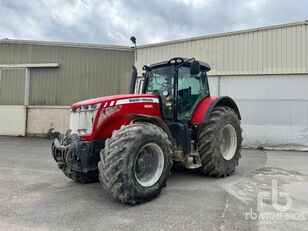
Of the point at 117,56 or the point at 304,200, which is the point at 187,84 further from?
the point at 117,56

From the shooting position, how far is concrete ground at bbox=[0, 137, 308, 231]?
3596 mm

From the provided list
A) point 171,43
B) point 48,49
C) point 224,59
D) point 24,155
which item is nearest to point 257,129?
point 224,59

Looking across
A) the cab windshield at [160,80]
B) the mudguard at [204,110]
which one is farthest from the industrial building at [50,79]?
the mudguard at [204,110]

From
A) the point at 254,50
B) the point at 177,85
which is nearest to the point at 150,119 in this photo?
the point at 177,85

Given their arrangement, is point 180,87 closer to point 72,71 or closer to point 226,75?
point 226,75

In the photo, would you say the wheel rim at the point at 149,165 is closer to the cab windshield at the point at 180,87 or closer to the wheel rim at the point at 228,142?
the cab windshield at the point at 180,87

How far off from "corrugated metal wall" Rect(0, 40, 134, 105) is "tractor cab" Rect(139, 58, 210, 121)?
949cm

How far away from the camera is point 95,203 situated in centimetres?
439

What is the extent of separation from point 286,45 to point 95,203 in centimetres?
1111

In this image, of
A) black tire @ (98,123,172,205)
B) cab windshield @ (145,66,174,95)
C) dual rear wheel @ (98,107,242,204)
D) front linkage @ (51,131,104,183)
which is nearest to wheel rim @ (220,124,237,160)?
dual rear wheel @ (98,107,242,204)

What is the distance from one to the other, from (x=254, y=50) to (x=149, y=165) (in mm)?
9993

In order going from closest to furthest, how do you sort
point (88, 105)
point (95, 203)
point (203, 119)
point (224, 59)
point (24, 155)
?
point (95, 203)
point (88, 105)
point (203, 119)
point (24, 155)
point (224, 59)

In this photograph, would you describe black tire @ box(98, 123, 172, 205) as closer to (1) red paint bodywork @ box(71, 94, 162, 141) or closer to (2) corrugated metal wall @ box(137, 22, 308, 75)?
(1) red paint bodywork @ box(71, 94, 162, 141)

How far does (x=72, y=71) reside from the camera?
16250 millimetres
